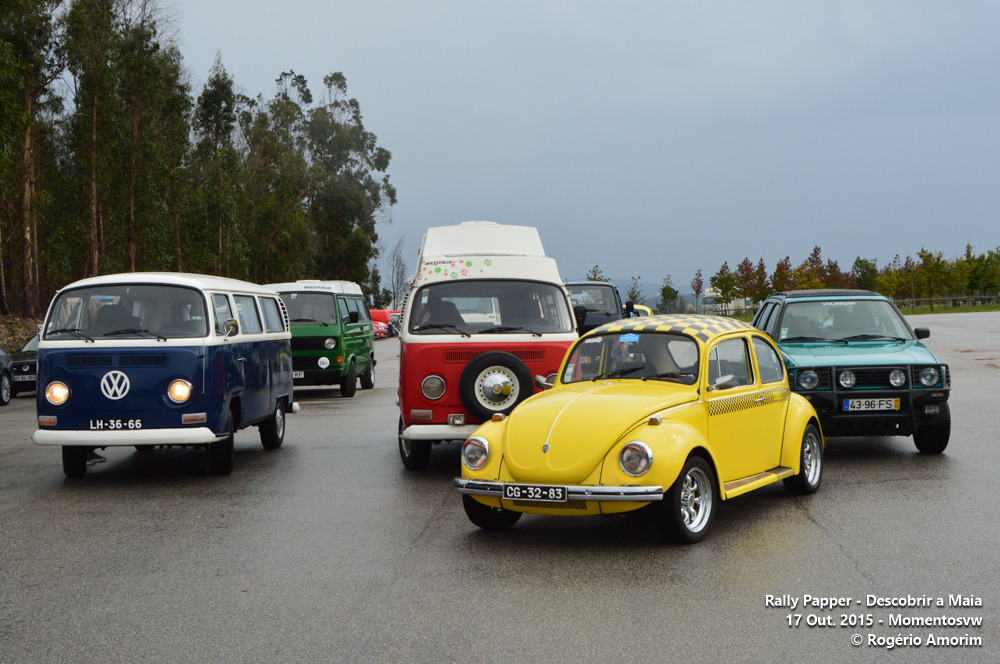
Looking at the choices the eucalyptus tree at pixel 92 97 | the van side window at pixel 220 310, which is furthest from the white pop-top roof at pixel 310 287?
the eucalyptus tree at pixel 92 97

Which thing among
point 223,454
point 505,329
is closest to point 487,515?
point 505,329

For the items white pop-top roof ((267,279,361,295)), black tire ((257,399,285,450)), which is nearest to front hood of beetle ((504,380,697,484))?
black tire ((257,399,285,450))

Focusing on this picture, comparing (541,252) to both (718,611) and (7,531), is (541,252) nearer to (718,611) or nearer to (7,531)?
(7,531)

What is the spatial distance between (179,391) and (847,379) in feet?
22.7

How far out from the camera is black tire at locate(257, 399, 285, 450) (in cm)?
1335

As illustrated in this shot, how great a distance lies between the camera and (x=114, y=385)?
10312 millimetres

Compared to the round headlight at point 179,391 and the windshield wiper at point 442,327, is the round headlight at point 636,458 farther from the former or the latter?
the round headlight at point 179,391

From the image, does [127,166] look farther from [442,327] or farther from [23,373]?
[442,327]

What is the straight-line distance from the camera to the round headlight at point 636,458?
22.8 ft

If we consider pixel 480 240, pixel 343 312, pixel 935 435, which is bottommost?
pixel 935 435

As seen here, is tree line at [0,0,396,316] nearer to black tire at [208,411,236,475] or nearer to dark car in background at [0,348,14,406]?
dark car in background at [0,348,14,406]

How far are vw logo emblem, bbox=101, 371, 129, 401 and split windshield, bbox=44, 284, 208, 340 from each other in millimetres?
452

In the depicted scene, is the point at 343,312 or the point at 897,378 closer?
the point at 897,378

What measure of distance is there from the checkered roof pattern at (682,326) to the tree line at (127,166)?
56.2ft
